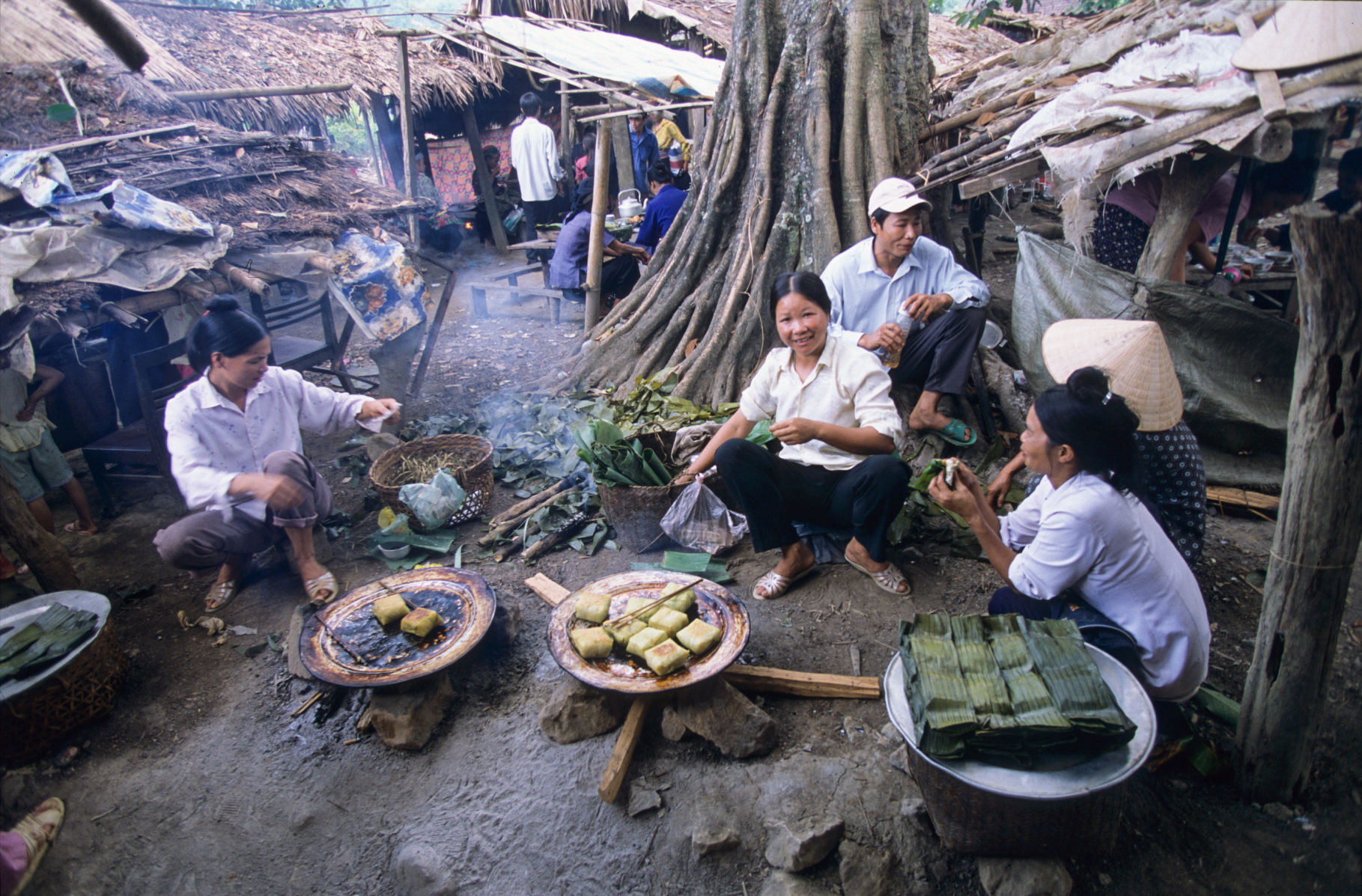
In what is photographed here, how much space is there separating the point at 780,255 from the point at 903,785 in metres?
4.22

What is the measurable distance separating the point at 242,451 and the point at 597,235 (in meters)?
4.36

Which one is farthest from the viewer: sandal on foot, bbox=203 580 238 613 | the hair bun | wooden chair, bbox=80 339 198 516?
wooden chair, bbox=80 339 198 516

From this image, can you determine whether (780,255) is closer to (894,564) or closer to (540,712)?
(894,564)

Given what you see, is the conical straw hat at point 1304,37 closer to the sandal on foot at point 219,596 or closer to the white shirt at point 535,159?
the sandal on foot at point 219,596

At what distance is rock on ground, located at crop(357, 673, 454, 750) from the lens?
9.76 ft

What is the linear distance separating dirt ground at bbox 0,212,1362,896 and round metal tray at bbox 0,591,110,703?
0.41 m

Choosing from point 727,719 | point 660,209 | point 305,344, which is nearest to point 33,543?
point 305,344

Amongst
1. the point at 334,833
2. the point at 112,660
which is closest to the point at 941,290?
the point at 334,833

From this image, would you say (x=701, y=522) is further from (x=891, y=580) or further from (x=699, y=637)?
(x=699, y=637)

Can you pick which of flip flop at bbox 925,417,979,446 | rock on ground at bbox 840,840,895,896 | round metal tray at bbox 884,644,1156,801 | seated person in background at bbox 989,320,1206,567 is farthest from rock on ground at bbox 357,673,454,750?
flip flop at bbox 925,417,979,446

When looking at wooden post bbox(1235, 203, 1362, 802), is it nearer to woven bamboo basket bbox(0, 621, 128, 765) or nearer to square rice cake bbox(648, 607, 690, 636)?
square rice cake bbox(648, 607, 690, 636)

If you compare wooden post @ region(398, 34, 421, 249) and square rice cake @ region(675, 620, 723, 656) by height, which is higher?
wooden post @ region(398, 34, 421, 249)

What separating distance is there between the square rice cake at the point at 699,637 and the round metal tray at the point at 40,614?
270 cm

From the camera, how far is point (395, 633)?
3268 mm
